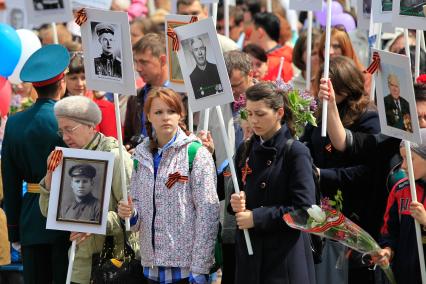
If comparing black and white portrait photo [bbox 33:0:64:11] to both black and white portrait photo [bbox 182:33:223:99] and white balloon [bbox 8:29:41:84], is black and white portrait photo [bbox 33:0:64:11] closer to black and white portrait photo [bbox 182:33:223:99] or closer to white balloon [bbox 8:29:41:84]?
white balloon [bbox 8:29:41:84]

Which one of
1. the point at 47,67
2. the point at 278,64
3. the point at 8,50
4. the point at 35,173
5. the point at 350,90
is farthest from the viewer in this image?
the point at 278,64

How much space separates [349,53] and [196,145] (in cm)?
246

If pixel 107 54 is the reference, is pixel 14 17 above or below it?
below

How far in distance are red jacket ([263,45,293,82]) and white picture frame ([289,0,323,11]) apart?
1.62 meters

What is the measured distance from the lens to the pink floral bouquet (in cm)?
628

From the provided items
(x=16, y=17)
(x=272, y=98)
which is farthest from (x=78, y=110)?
(x=16, y=17)

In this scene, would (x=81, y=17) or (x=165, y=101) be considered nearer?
(x=165, y=101)

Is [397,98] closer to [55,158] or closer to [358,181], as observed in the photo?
[358,181]

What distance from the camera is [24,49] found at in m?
10.0

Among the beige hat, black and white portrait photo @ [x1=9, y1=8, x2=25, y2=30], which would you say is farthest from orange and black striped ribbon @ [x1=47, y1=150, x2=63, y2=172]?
black and white portrait photo @ [x1=9, y1=8, x2=25, y2=30]

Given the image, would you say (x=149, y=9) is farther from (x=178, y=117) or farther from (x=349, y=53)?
(x=178, y=117)

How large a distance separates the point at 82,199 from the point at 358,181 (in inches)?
74.0

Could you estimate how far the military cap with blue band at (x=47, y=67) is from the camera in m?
7.53

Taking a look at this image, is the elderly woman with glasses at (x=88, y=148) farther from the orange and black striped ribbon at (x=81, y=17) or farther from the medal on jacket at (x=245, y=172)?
the medal on jacket at (x=245, y=172)
